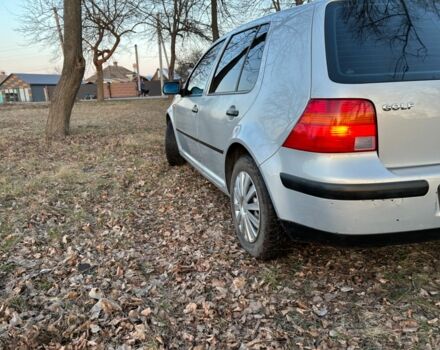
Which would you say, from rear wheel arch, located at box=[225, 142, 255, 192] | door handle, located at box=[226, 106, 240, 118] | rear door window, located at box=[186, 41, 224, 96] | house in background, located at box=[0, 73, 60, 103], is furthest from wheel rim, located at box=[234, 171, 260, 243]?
house in background, located at box=[0, 73, 60, 103]

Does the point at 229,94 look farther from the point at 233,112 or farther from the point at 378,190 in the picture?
the point at 378,190

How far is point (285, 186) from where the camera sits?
8.16ft

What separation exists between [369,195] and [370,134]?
0.31m

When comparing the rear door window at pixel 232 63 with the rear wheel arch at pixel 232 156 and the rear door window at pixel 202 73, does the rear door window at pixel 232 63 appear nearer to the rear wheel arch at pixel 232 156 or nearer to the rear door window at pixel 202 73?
the rear door window at pixel 202 73

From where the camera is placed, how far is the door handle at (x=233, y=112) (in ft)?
10.2

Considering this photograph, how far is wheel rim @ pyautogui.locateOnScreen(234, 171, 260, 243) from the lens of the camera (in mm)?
2930

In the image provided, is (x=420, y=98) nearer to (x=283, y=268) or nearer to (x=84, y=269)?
(x=283, y=268)

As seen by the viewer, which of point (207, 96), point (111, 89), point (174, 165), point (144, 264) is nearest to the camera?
point (144, 264)

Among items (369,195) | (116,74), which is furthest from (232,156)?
(116,74)

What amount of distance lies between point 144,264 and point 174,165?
3063mm

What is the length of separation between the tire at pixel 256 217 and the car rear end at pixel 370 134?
1.28ft

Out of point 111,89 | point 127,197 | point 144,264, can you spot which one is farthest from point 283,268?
point 111,89

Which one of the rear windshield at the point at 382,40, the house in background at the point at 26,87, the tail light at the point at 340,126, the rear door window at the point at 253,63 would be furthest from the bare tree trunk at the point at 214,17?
the house in background at the point at 26,87

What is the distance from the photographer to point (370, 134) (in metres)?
2.20
